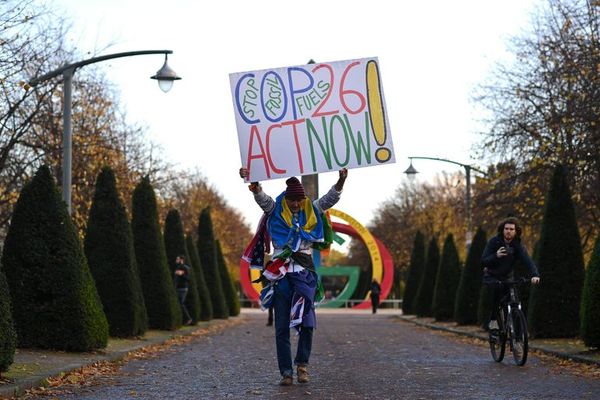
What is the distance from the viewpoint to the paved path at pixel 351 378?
10062 millimetres

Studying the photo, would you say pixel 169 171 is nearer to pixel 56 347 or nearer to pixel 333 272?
pixel 333 272

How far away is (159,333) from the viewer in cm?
2306

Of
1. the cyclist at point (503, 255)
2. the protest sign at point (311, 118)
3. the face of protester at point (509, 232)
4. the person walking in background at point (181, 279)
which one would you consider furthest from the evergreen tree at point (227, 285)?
the protest sign at point (311, 118)

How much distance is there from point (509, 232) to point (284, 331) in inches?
172

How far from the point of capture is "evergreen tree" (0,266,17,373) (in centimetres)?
1023

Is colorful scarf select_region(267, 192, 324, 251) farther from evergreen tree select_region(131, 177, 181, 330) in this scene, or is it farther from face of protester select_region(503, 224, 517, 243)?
evergreen tree select_region(131, 177, 181, 330)

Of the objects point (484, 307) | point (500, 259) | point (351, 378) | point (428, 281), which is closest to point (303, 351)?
point (351, 378)

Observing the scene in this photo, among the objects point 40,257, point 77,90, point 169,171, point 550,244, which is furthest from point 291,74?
point 169,171

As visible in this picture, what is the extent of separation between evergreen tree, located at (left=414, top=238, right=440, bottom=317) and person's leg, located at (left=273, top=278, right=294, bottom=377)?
94.1 feet

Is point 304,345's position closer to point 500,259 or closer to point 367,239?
point 500,259

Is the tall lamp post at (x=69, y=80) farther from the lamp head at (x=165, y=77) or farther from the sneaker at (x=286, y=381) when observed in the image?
the sneaker at (x=286, y=381)

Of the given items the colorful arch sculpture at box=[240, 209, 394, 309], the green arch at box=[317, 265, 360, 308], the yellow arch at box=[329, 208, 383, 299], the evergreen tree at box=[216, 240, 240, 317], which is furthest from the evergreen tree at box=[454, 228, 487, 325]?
the green arch at box=[317, 265, 360, 308]

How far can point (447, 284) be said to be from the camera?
113ft

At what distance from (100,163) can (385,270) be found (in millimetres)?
31260
